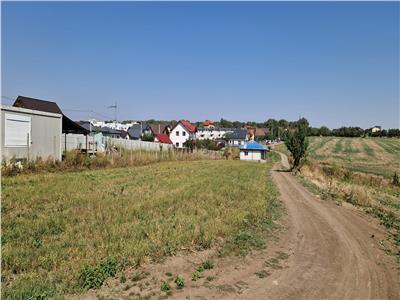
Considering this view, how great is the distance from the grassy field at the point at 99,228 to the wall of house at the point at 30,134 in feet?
14.2

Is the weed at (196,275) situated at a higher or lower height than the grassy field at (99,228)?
lower

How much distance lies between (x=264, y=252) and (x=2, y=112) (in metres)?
14.6

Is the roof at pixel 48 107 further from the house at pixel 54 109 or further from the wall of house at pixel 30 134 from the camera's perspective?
the wall of house at pixel 30 134

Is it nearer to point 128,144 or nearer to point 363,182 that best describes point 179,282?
point 363,182

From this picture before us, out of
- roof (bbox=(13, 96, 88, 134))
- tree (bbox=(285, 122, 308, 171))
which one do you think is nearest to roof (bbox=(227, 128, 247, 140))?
tree (bbox=(285, 122, 308, 171))

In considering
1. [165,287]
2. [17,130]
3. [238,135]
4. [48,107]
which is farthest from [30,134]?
[238,135]

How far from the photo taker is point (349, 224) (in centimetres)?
929

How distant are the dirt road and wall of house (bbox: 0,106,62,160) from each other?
1395cm

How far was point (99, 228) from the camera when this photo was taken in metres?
6.66

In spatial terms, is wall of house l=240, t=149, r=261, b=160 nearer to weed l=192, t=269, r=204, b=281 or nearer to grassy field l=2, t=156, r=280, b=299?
grassy field l=2, t=156, r=280, b=299

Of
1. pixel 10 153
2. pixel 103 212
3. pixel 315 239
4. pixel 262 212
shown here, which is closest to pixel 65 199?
pixel 103 212

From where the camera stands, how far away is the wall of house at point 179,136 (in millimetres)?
78250

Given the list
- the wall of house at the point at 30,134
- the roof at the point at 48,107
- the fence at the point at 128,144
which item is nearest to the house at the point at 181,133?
the fence at the point at 128,144

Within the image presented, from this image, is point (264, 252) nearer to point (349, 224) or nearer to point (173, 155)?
point (349, 224)
